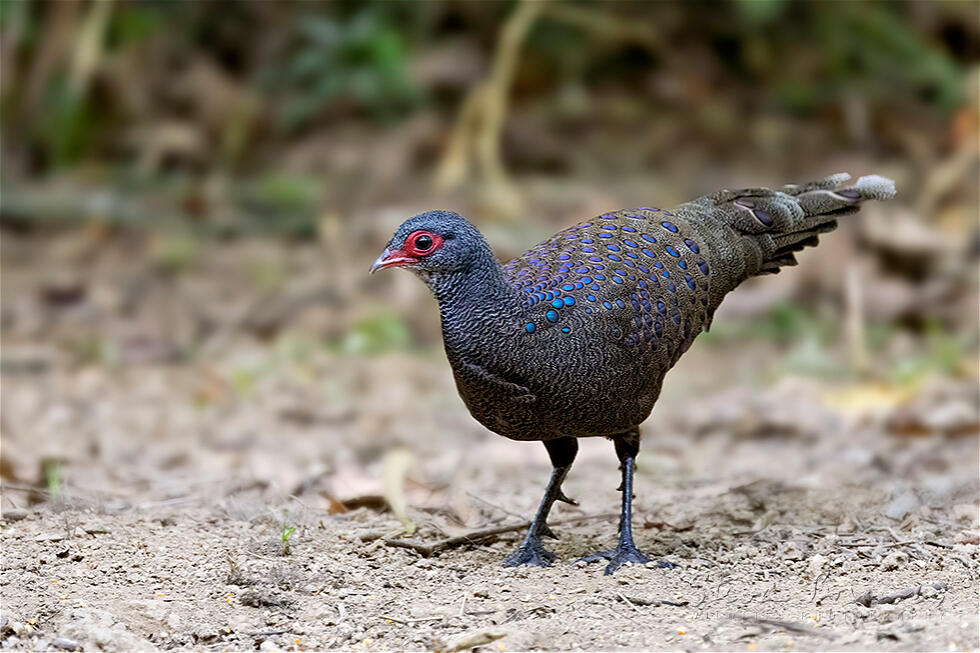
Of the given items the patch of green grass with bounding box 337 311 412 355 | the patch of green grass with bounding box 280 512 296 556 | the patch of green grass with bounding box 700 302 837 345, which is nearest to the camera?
the patch of green grass with bounding box 280 512 296 556

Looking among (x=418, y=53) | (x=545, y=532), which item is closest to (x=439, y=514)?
(x=545, y=532)

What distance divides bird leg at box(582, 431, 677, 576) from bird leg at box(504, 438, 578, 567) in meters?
0.18

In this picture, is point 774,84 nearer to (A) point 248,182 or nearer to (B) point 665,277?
(A) point 248,182

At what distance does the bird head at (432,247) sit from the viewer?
3.82 metres

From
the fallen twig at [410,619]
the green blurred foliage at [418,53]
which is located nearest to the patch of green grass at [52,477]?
the fallen twig at [410,619]

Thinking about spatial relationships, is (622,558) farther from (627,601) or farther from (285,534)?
(285,534)

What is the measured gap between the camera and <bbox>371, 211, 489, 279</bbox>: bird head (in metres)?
3.82

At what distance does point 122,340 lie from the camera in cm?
845

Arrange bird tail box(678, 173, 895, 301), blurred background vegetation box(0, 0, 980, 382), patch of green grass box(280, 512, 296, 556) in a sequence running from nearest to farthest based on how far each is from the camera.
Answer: patch of green grass box(280, 512, 296, 556)
bird tail box(678, 173, 895, 301)
blurred background vegetation box(0, 0, 980, 382)

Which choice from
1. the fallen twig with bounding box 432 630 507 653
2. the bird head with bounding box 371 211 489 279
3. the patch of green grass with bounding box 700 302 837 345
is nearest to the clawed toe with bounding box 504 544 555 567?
the fallen twig with bounding box 432 630 507 653

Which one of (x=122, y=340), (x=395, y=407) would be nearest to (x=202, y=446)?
(x=395, y=407)

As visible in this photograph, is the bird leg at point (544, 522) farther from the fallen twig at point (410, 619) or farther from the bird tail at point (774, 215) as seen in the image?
the bird tail at point (774, 215)

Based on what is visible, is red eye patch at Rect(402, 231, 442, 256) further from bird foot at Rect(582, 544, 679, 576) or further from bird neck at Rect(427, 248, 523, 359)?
bird foot at Rect(582, 544, 679, 576)

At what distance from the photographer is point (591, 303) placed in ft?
13.2
